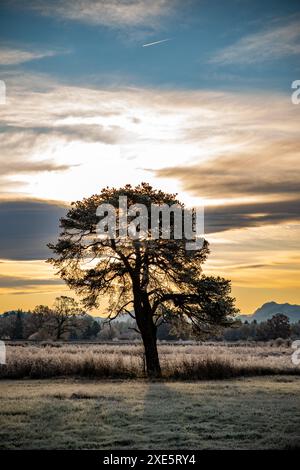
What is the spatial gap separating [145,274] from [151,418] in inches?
583

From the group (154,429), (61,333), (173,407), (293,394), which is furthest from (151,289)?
(61,333)

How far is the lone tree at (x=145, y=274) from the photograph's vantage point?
97.7ft

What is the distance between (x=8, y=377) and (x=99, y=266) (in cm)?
761

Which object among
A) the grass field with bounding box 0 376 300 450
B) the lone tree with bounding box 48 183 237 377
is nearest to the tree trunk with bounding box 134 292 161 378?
the lone tree with bounding box 48 183 237 377

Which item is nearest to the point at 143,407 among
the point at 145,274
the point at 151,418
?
the point at 151,418

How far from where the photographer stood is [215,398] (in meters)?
20.0

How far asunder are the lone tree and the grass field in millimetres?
7587

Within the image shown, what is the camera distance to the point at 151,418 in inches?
617

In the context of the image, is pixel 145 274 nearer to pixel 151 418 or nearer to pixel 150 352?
pixel 150 352

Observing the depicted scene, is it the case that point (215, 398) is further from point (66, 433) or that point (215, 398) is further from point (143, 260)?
point (143, 260)

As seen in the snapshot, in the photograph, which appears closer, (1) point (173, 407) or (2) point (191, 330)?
(1) point (173, 407)

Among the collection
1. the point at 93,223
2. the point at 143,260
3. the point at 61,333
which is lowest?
the point at 61,333
